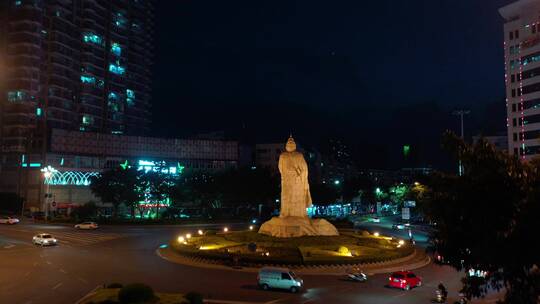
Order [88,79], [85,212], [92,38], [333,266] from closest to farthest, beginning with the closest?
[333,266], [85,212], [88,79], [92,38]

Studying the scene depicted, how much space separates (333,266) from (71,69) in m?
122

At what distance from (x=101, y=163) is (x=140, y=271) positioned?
329 ft

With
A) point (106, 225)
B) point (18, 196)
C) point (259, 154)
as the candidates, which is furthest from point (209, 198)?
point (259, 154)

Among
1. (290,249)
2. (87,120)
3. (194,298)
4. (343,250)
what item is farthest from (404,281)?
(87,120)

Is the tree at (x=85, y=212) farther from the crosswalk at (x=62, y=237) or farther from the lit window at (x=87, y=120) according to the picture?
the lit window at (x=87, y=120)

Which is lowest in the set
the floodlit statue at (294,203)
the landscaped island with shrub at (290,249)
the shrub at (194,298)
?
the landscaped island with shrub at (290,249)

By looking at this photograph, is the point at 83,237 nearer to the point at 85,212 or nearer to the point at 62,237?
the point at 62,237

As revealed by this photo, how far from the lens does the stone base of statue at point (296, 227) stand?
52875mm

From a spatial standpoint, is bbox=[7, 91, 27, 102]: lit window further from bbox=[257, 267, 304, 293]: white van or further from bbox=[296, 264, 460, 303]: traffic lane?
bbox=[257, 267, 304, 293]: white van

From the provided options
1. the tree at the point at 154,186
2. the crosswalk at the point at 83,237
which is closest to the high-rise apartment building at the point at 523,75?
the tree at the point at 154,186

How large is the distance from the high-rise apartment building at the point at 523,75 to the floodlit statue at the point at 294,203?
202 ft

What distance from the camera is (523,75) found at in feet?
334

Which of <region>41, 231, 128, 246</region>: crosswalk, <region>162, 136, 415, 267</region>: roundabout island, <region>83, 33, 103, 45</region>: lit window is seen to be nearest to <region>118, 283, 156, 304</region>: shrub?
<region>162, 136, 415, 267</region>: roundabout island

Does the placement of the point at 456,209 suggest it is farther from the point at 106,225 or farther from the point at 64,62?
the point at 64,62
